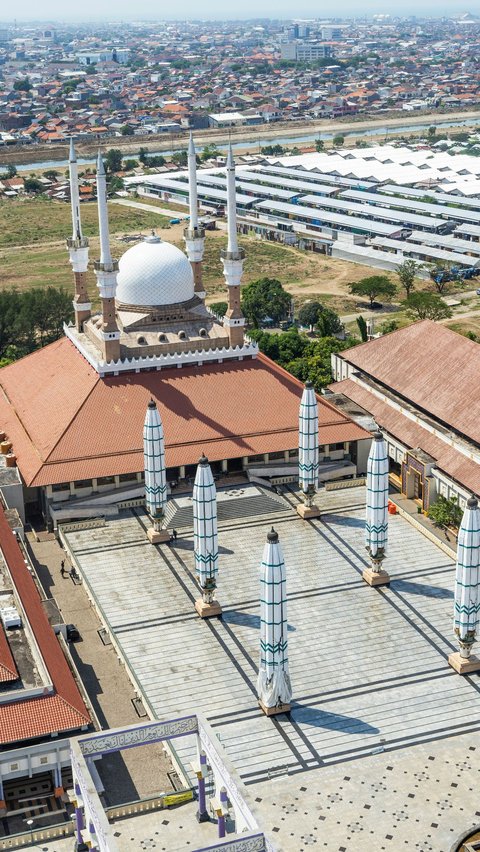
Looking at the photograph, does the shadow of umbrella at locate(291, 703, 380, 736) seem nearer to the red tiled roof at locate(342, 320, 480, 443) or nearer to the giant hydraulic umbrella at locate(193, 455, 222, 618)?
the giant hydraulic umbrella at locate(193, 455, 222, 618)

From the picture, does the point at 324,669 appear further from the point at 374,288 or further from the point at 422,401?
the point at 374,288

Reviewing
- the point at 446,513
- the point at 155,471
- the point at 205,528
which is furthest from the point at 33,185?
the point at 205,528

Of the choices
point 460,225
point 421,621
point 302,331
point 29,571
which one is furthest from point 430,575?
point 460,225

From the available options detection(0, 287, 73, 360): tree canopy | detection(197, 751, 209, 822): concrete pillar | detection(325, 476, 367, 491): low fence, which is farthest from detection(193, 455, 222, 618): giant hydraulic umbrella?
detection(0, 287, 73, 360): tree canopy

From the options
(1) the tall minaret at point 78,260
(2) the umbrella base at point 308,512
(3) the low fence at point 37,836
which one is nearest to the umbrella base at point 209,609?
(2) the umbrella base at point 308,512

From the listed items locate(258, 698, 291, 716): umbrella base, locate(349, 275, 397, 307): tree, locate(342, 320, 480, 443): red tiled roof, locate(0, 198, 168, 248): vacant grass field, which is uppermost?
locate(342, 320, 480, 443): red tiled roof

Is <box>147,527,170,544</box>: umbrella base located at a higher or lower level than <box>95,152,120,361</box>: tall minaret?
lower

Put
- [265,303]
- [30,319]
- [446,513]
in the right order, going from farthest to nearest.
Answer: [265,303]
[30,319]
[446,513]
